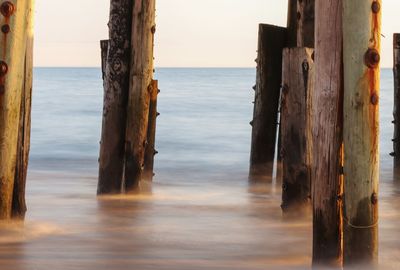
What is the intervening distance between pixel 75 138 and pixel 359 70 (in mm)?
9461

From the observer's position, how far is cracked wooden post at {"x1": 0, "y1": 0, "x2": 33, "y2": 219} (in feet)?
17.4

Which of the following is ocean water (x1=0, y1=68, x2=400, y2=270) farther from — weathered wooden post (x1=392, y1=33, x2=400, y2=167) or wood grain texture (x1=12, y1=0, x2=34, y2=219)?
weathered wooden post (x1=392, y1=33, x2=400, y2=167)

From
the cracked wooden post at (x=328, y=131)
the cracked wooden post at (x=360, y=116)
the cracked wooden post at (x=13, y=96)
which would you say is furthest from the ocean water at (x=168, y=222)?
the cracked wooden post at (x=360, y=116)

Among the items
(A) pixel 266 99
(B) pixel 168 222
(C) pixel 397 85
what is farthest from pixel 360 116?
(C) pixel 397 85

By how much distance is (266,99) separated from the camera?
830 centimetres

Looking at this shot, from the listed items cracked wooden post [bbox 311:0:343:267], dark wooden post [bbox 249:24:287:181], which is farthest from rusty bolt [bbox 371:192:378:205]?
dark wooden post [bbox 249:24:287:181]

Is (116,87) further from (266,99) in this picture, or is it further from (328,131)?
(328,131)

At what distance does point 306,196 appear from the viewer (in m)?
6.26

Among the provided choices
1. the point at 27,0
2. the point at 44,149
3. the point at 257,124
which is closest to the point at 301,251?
the point at 27,0

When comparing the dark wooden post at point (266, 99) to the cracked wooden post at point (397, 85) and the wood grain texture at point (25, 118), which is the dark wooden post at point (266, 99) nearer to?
the cracked wooden post at point (397, 85)

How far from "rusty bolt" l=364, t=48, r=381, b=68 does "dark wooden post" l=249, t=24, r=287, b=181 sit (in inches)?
143

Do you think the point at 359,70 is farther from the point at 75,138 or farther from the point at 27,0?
the point at 75,138

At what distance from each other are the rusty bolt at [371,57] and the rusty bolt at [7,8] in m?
2.15

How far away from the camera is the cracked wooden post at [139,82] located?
6.75m
